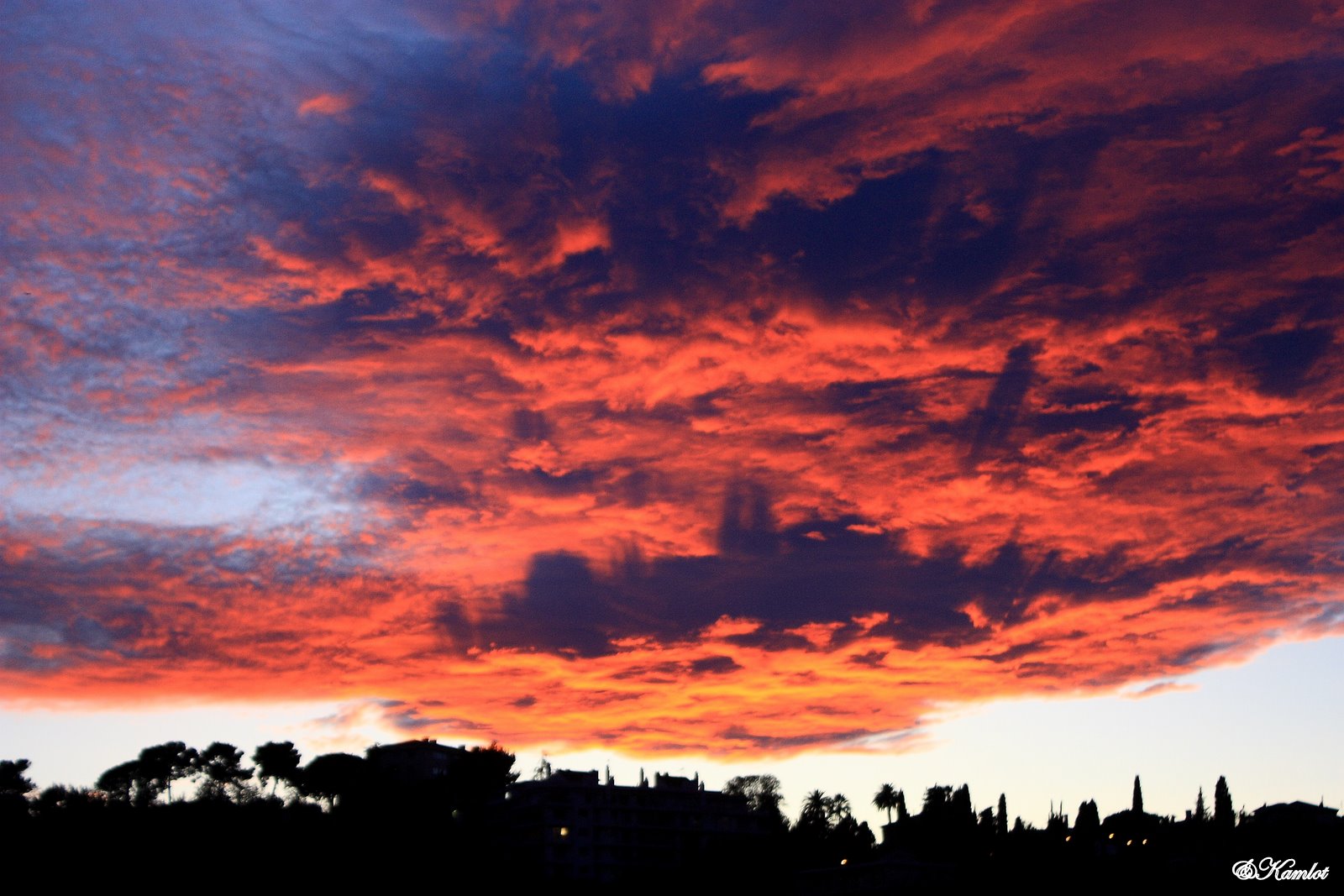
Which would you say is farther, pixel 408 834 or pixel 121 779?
pixel 121 779

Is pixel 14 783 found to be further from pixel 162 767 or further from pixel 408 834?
pixel 408 834

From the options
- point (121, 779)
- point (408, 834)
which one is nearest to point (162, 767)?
point (121, 779)

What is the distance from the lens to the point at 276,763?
19150cm

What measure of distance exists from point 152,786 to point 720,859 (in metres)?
90.0

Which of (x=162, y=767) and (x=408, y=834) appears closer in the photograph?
(x=408, y=834)

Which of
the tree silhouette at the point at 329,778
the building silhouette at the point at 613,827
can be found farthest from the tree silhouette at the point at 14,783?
the building silhouette at the point at 613,827

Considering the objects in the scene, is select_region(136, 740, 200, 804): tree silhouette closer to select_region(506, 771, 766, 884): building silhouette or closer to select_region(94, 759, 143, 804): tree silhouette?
select_region(94, 759, 143, 804): tree silhouette

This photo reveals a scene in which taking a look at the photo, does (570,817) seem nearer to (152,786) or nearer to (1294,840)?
(152,786)

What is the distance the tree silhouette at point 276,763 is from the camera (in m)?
191

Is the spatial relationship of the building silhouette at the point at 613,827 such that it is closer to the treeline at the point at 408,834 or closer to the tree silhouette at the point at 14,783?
the treeline at the point at 408,834

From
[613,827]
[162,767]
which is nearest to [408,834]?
[613,827]

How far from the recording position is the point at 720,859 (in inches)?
6122

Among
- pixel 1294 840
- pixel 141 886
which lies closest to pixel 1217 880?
pixel 1294 840

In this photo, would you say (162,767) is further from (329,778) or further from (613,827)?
(613,827)
